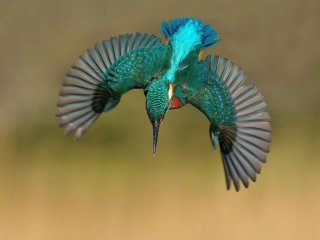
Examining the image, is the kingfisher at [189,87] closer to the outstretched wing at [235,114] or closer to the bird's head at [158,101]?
the outstretched wing at [235,114]

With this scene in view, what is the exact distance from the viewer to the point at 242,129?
4348mm

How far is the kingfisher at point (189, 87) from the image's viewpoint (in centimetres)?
423

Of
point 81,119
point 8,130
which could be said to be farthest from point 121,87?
point 8,130

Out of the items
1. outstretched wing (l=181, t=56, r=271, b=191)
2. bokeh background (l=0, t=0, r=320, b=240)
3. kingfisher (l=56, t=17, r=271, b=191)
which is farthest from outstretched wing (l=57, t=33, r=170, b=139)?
bokeh background (l=0, t=0, r=320, b=240)

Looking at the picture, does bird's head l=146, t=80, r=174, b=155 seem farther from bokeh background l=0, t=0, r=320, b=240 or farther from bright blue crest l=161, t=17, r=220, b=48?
bokeh background l=0, t=0, r=320, b=240

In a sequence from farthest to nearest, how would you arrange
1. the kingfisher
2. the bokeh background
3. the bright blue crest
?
the bokeh background, the bright blue crest, the kingfisher

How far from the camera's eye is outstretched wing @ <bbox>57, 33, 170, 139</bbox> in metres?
4.30

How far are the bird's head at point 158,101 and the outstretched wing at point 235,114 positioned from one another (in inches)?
8.1

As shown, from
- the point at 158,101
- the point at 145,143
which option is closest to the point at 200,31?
the point at 158,101

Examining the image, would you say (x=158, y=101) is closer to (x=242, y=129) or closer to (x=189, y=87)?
(x=189, y=87)

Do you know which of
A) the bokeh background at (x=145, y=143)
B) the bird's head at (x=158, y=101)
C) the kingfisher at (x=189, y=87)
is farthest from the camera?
the bokeh background at (x=145, y=143)

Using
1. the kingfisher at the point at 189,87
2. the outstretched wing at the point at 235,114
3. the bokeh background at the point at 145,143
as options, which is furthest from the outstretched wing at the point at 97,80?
the bokeh background at the point at 145,143

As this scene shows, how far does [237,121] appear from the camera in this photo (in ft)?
14.3

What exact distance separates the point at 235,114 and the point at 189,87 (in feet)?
0.62
